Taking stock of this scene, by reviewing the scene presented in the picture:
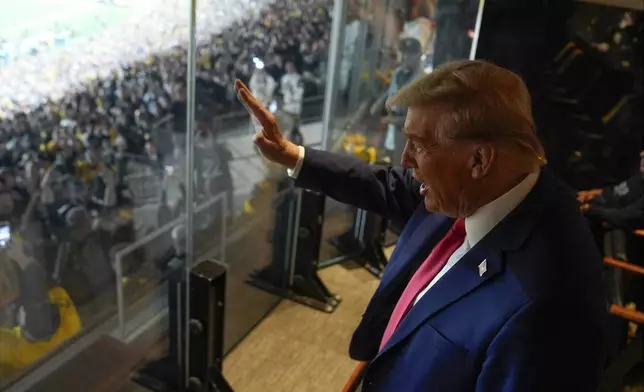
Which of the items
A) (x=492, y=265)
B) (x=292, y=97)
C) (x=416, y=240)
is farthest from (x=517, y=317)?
(x=292, y=97)

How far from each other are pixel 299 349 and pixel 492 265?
172 cm

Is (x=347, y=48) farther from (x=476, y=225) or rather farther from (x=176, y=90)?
(x=476, y=225)

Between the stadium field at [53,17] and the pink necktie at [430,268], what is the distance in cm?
117

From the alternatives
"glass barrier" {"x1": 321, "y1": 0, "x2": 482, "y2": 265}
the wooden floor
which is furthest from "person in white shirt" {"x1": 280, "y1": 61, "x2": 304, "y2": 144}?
the wooden floor

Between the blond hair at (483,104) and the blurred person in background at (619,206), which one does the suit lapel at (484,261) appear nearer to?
the blond hair at (483,104)

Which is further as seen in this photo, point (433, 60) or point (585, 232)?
point (433, 60)

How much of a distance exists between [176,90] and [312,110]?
0.94 m

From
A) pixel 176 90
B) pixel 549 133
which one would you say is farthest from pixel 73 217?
pixel 549 133

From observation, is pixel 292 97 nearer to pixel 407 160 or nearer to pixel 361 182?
Result: pixel 361 182

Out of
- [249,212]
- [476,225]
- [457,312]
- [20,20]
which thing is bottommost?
[249,212]

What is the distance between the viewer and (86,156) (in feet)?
6.31

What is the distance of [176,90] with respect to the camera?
206 cm

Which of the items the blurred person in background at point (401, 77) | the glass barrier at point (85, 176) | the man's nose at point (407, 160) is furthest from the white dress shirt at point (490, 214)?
the blurred person in background at point (401, 77)

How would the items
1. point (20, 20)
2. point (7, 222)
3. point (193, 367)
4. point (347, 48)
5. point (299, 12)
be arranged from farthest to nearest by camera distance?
point (347, 48) → point (299, 12) → point (193, 367) → point (7, 222) → point (20, 20)
